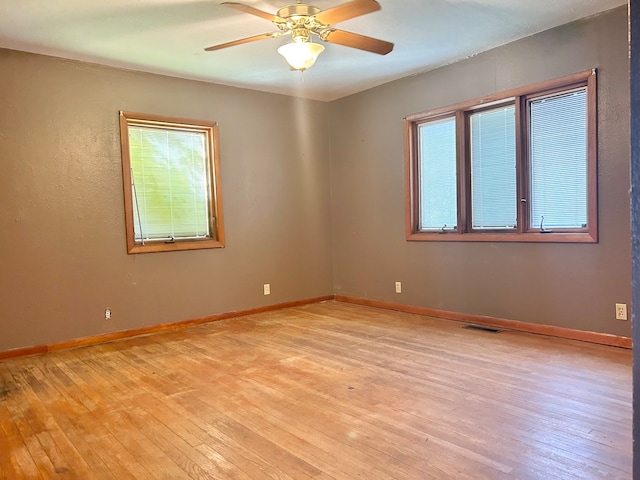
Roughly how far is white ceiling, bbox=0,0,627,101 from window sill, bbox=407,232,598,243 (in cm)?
173

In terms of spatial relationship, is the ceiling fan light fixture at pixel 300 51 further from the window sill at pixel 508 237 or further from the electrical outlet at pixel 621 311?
the electrical outlet at pixel 621 311

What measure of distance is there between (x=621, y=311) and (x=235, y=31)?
147 inches

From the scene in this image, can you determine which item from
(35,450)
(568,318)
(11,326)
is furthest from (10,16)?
(568,318)

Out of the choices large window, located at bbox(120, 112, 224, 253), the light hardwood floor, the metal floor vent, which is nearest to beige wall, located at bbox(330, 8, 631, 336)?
the metal floor vent

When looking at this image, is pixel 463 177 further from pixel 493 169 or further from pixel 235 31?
pixel 235 31

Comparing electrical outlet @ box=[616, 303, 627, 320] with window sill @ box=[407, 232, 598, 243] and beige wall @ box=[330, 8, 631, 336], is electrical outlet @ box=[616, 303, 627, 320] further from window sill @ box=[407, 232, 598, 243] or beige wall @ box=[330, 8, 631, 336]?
window sill @ box=[407, 232, 598, 243]

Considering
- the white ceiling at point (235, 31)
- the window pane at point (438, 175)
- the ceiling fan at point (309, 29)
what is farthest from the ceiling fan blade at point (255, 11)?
the window pane at point (438, 175)

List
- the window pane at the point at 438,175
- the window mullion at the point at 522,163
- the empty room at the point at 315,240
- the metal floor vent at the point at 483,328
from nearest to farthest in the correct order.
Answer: the empty room at the point at 315,240, the window mullion at the point at 522,163, the metal floor vent at the point at 483,328, the window pane at the point at 438,175

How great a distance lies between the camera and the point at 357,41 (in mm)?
3143

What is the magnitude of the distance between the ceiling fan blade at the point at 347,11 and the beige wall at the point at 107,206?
243 cm

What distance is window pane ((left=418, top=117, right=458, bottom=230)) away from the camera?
187 inches

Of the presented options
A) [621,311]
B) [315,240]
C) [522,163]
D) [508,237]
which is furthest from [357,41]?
[315,240]

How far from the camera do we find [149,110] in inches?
179

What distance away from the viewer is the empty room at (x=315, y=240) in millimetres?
2307
